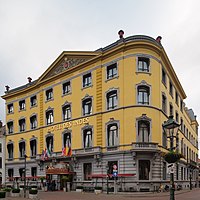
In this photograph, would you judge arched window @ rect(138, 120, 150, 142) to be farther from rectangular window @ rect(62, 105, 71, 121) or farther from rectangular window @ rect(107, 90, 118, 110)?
rectangular window @ rect(62, 105, 71, 121)

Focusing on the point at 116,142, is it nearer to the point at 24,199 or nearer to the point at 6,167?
the point at 24,199

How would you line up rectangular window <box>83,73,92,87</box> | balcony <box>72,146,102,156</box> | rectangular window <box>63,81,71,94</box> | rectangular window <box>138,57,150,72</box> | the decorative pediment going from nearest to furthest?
rectangular window <box>138,57,150,72</box>
balcony <box>72,146,102,156</box>
rectangular window <box>83,73,92,87</box>
the decorative pediment
rectangular window <box>63,81,71,94</box>

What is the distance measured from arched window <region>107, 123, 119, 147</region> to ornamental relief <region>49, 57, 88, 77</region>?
1118cm

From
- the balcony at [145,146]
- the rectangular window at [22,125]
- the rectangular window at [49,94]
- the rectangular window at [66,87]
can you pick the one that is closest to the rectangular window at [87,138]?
the rectangular window at [66,87]

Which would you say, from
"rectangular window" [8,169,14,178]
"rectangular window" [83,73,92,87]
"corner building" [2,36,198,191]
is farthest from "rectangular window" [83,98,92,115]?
"rectangular window" [8,169,14,178]

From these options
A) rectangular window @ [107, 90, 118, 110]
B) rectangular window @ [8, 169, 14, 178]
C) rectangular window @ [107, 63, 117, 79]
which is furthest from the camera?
rectangular window @ [8, 169, 14, 178]

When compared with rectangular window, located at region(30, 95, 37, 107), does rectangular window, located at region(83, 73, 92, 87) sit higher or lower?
higher

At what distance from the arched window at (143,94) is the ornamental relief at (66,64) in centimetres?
1058

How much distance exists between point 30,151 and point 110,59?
77.2 ft

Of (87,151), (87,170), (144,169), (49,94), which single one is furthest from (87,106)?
(144,169)

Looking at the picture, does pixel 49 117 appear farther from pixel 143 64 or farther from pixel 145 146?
pixel 145 146

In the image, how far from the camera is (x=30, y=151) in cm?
5716

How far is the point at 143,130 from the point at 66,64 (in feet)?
57.0

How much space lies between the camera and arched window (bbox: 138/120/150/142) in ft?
132
